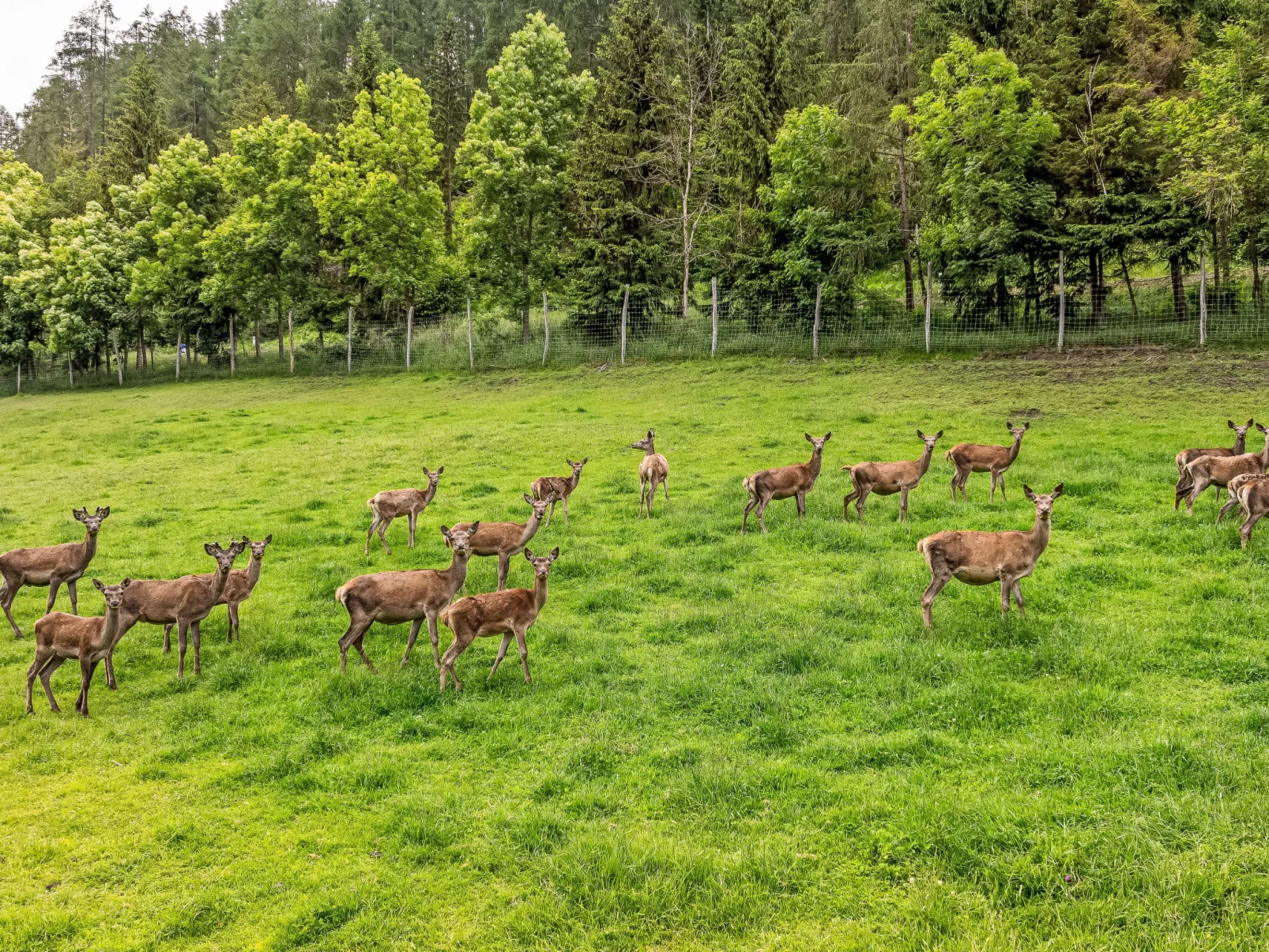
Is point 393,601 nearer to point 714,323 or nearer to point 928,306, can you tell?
point 928,306

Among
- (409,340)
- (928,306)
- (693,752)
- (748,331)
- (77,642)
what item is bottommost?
(693,752)

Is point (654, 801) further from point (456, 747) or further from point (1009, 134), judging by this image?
point (1009, 134)

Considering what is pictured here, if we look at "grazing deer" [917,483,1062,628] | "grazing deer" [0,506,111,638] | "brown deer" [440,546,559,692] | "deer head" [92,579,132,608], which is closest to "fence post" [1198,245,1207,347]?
"grazing deer" [917,483,1062,628]

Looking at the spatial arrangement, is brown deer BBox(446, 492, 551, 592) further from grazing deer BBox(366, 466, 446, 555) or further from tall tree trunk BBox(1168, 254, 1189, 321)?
tall tree trunk BBox(1168, 254, 1189, 321)

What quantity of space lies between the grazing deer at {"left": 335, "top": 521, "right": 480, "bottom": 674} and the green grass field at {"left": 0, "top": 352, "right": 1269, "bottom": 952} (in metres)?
0.35

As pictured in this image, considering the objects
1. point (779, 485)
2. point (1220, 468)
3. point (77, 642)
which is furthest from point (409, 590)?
point (1220, 468)

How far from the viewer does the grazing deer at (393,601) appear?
898 cm

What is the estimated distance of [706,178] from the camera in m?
37.8

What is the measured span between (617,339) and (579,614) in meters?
25.9

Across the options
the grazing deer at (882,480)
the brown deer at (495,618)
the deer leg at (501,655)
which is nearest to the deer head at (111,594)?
the brown deer at (495,618)

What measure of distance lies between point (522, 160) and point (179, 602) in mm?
33739

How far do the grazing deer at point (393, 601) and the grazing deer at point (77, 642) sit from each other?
2.18 m

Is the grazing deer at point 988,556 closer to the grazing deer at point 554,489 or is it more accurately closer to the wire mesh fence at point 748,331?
the grazing deer at point 554,489

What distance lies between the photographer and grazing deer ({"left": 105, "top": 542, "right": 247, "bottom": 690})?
30.3 feet
